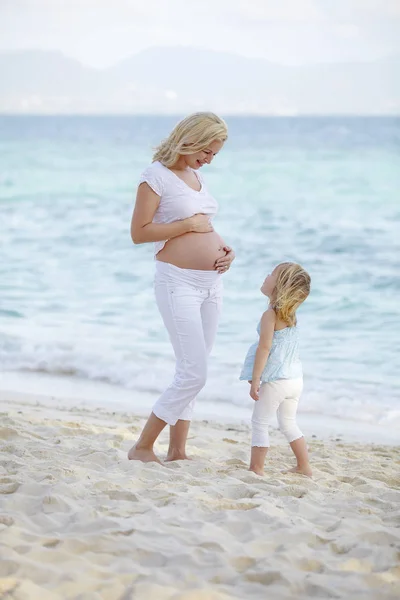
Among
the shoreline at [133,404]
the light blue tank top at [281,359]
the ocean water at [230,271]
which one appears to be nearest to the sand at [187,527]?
the light blue tank top at [281,359]

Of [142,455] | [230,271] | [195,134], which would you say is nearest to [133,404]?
[142,455]

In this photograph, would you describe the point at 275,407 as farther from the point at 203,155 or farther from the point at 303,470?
the point at 203,155

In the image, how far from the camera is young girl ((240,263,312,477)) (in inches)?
166

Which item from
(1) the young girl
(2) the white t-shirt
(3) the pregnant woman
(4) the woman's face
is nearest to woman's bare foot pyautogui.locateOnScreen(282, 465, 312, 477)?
(1) the young girl

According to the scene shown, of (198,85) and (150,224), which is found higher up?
(198,85)

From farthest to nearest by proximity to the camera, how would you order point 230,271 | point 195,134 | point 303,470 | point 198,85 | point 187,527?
1. point 198,85
2. point 230,271
3. point 303,470
4. point 195,134
5. point 187,527

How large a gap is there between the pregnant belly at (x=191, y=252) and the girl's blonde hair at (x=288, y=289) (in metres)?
0.34

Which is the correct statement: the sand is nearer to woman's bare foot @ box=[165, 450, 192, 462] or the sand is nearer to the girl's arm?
woman's bare foot @ box=[165, 450, 192, 462]

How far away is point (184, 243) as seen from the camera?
426 cm

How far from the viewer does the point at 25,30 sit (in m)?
55.8

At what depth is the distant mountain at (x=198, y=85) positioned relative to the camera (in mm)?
54750

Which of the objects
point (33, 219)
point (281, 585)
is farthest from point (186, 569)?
point (33, 219)

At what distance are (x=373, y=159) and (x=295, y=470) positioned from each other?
26.7 meters

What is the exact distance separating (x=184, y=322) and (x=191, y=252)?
34 cm
